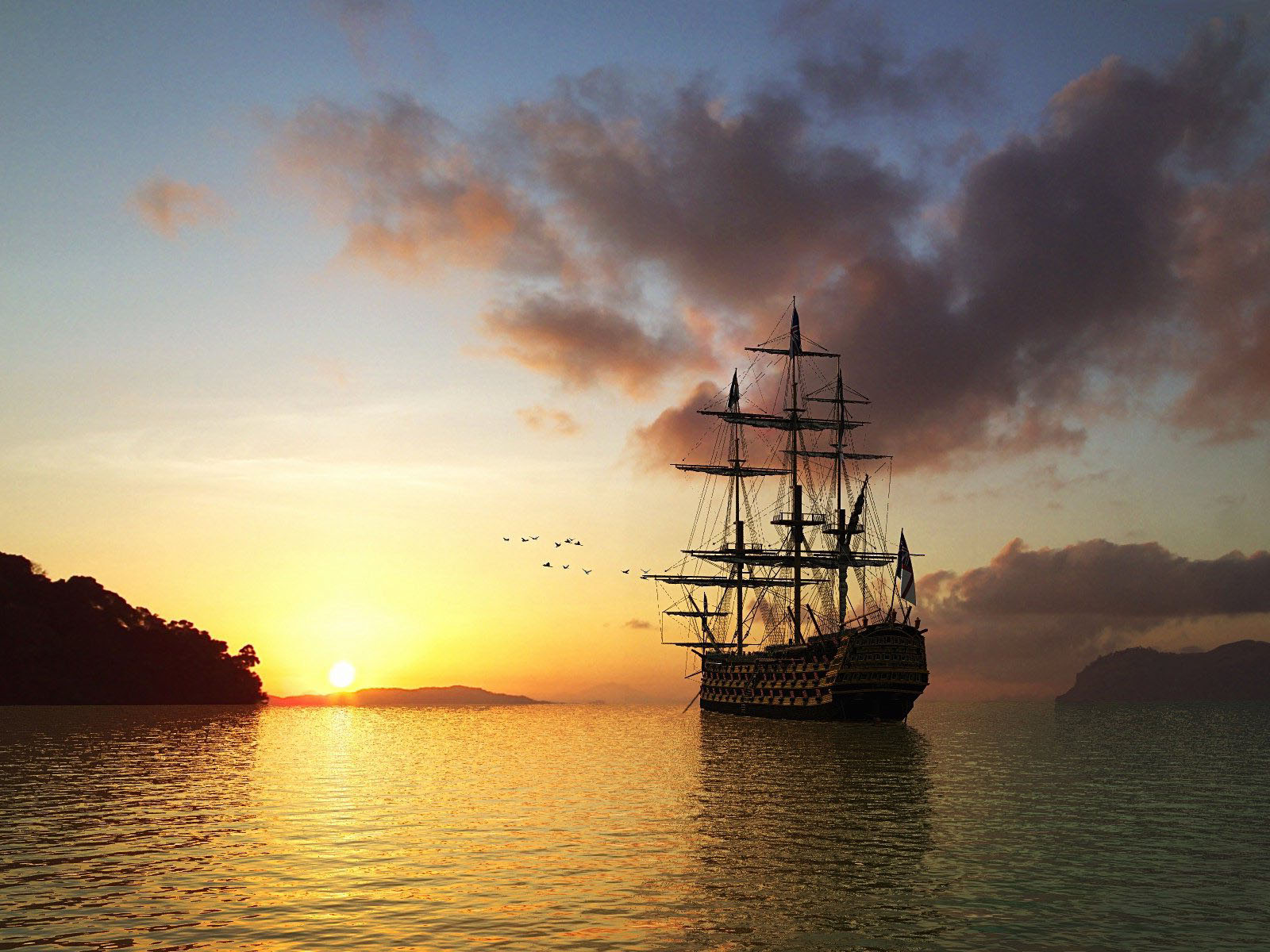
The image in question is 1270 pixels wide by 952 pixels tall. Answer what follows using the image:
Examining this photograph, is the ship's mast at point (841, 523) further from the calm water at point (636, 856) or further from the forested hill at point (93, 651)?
the forested hill at point (93, 651)

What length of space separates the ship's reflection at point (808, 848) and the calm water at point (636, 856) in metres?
0.11

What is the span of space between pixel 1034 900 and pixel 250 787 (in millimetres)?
32841

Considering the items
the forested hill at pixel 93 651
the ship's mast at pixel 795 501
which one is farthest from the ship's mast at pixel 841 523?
the forested hill at pixel 93 651

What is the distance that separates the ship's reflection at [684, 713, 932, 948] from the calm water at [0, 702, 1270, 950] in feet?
0.35

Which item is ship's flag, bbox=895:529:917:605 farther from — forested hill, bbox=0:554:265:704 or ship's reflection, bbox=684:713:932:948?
forested hill, bbox=0:554:265:704

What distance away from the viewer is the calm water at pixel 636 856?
1777 centimetres

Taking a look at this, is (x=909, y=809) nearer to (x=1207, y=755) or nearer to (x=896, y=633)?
(x=1207, y=755)

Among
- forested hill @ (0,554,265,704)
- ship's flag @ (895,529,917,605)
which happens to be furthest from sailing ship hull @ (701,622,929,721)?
forested hill @ (0,554,265,704)

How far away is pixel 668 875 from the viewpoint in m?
22.4

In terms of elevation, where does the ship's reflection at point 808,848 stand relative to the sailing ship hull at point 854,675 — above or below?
below

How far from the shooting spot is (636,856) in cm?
2506

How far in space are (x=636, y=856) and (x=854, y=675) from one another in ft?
215

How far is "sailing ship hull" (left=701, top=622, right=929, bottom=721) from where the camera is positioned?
8688cm

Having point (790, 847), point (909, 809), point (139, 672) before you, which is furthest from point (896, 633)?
point (139, 672)
